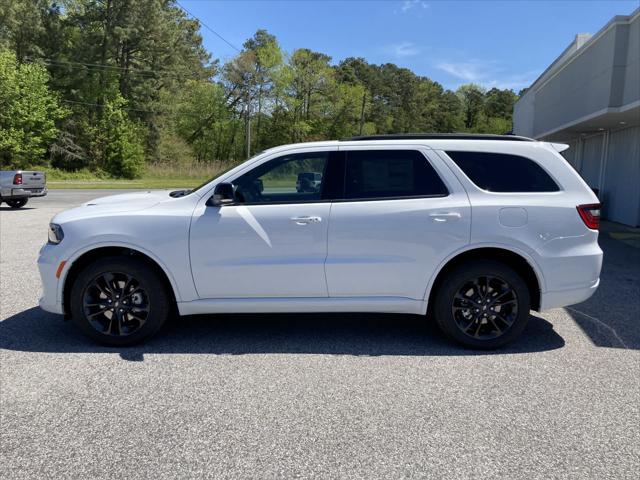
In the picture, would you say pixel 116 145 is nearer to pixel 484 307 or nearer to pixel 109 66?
pixel 109 66

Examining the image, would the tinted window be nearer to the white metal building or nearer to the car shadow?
the car shadow

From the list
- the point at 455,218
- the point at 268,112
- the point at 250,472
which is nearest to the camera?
the point at 250,472

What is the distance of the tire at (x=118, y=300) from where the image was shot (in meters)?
4.45

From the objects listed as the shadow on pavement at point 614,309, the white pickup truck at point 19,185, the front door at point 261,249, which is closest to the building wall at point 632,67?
the shadow on pavement at point 614,309

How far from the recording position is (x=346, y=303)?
14.7 ft

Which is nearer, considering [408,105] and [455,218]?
[455,218]

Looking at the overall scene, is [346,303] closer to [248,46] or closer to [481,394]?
[481,394]

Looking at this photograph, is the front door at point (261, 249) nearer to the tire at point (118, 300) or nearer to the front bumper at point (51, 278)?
the tire at point (118, 300)

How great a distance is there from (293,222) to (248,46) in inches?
2938

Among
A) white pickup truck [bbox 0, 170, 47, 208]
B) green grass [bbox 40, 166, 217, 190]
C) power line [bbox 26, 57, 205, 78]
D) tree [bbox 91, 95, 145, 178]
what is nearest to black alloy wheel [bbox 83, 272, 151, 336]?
white pickup truck [bbox 0, 170, 47, 208]

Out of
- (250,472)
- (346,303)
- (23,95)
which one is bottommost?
(250,472)

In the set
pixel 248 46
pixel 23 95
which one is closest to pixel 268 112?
pixel 248 46

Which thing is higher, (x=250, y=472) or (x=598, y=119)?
(x=598, y=119)

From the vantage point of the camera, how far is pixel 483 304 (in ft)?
14.8
